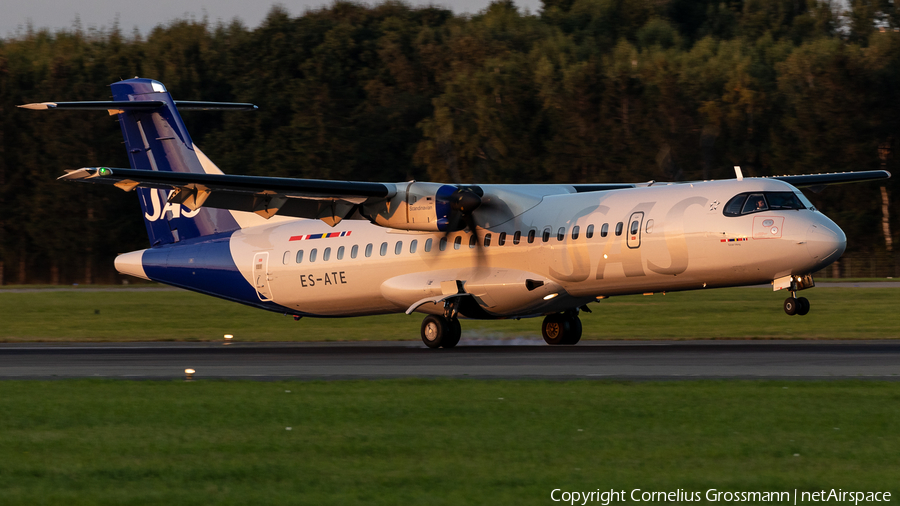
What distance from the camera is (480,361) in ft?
61.4

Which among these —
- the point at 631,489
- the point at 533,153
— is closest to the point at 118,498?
the point at 631,489

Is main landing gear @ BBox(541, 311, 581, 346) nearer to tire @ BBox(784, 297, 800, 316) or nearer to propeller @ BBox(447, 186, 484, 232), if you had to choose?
propeller @ BBox(447, 186, 484, 232)

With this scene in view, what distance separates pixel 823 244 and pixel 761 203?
1.51 meters

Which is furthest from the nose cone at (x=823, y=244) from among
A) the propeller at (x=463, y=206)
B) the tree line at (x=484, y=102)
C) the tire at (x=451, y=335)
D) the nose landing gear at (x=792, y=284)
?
the tree line at (x=484, y=102)

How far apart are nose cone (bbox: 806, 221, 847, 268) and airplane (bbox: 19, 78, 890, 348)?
24 millimetres

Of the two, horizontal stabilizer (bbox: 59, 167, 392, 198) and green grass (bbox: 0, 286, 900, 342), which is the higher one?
horizontal stabilizer (bbox: 59, 167, 392, 198)

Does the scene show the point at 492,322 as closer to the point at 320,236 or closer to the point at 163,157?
the point at 320,236

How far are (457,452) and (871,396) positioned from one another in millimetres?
5849

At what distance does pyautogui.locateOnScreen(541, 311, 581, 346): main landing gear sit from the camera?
23406 millimetres

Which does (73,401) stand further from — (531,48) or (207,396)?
(531,48)

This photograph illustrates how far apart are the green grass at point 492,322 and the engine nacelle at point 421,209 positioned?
213 inches

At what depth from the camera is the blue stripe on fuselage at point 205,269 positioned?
26.0m

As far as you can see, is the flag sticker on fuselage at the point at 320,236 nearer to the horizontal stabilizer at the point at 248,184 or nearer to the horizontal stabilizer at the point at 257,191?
the horizontal stabilizer at the point at 257,191

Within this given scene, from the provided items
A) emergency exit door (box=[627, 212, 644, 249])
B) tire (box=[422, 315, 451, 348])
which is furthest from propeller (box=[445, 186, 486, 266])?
emergency exit door (box=[627, 212, 644, 249])
